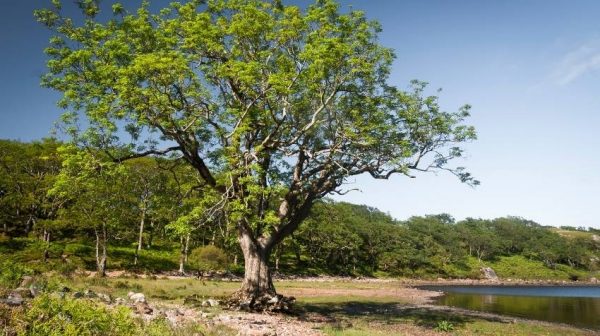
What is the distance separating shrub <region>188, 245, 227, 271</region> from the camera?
201ft

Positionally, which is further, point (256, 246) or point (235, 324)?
point (256, 246)

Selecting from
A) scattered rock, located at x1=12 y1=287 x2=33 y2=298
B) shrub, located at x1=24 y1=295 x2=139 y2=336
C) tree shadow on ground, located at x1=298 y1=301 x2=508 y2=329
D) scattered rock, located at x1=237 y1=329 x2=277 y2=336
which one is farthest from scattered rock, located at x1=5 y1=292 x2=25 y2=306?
tree shadow on ground, located at x1=298 y1=301 x2=508 y2=329

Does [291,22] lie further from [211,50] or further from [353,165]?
[353,165]

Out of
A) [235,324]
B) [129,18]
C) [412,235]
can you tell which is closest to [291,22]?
[129,18]

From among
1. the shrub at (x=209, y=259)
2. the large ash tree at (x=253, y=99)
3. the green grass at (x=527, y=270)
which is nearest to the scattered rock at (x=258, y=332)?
the large ash tree at (x=253, y=99)

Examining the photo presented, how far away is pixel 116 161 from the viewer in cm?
2512

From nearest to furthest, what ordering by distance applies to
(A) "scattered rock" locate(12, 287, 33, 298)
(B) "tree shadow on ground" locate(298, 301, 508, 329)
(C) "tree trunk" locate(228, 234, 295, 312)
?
(A) "scattered rock" locate(12, 287, 33, 298) → (C) "tree trunk" locate(228, 234, 295, 312) → (B) "tree shadow on ground" locate(298, 301, 508, 329)

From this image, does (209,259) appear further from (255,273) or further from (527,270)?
(527,270)

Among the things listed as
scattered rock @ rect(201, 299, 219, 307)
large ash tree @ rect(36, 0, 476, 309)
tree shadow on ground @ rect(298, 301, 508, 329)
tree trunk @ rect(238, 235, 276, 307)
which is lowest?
tree shadow on ground @ rect(298, 301, 508, 329)

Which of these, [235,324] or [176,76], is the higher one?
[176,76]

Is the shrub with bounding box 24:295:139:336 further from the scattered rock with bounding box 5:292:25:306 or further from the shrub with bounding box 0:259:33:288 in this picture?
the shrub with bounding box 0:259:33:288

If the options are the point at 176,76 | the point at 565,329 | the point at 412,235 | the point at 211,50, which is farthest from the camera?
the point at 412,235

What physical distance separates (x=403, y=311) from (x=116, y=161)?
24.1 metres

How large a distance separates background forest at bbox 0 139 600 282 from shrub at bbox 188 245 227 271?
6.6 inches
